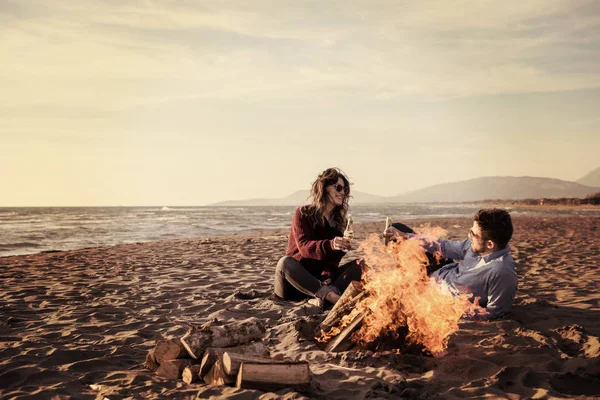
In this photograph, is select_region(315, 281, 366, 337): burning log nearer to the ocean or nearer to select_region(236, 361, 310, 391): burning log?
select_region(236, 361, 310, 391): burning log

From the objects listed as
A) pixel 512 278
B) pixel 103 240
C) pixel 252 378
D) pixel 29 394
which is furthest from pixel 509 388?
pixel 103 240

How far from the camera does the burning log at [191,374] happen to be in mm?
3701

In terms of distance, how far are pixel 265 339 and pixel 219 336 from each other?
1.05m

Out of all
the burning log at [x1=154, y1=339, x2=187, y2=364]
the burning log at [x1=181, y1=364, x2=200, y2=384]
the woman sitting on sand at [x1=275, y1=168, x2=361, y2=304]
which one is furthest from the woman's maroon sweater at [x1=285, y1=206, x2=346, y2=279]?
the burning log at [x1=181, y1=364, x2=200, y2=384]

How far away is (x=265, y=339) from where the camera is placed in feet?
16.3

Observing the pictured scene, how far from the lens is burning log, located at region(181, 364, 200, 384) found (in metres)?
3.70

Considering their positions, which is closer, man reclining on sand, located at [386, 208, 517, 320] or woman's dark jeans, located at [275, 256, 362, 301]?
man reclining on sand, located at [386, 208, 517, 320]

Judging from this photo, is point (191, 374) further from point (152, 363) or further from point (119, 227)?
point (119, 227)

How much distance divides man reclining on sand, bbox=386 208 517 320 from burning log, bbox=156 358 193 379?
9.94 ft

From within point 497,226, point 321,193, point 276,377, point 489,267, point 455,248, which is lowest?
point 276,377

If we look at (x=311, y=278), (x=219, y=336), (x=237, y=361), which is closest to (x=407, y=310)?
(x=237, y=361)

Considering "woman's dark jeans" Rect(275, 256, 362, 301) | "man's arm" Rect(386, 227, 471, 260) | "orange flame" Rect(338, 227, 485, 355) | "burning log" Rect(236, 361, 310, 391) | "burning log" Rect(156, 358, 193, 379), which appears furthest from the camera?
"woman's dark jeans" Rect(275, 256, 362, 301)

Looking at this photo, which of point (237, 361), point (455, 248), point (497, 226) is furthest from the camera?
point (455, 248)

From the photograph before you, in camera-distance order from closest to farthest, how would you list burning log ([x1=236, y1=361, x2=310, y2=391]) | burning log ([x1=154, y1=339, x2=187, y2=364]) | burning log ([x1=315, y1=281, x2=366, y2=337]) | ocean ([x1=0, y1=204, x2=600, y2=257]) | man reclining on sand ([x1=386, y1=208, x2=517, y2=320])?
burning log ([x1=236, y1=361, x2=310, y2=391]) → burning log ([x1=154, y1=339, x2=187, y2=364]) → burning log ([x1=315, y1=281, x2=366, y2=337]) → man reclining on sand ([x1=386, y1=208, x2=517, y2=320]) → ocean ([x1=0, y1=204, x2=600, y2=257])
